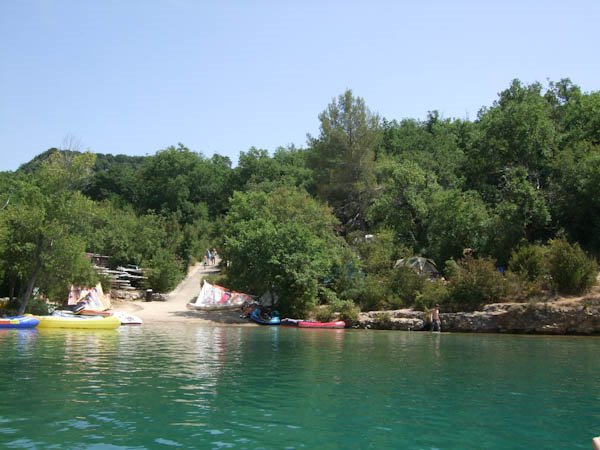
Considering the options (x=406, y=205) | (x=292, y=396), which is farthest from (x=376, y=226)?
(x=292, y=396)

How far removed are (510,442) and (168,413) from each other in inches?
256

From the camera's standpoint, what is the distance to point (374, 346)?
25.2 metres

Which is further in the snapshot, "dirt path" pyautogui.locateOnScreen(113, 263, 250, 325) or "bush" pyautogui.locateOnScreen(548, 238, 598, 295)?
"dirt path" pyautogui.locateOnScreen(113, 263, 250, 325)

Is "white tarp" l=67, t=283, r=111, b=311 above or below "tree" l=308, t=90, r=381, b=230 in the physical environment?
below

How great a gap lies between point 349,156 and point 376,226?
8.22 meters

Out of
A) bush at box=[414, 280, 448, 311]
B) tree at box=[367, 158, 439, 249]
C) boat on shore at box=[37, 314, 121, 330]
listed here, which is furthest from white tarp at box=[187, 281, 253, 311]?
tree at box=[367, 158, 439, 249]

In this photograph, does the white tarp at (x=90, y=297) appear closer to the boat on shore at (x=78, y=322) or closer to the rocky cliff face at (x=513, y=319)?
the boat on shore at (x=78, y=322)

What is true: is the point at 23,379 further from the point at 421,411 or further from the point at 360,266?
the point at 360,266

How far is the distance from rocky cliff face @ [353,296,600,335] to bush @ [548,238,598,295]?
1248mm

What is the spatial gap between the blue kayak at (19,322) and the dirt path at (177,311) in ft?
28.4

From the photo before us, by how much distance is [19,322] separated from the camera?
2997 centimetres

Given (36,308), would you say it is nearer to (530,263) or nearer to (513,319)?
(513,319)

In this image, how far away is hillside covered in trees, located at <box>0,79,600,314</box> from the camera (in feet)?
114

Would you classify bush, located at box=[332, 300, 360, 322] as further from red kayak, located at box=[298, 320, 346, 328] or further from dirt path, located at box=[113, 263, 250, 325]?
dirt path, located at box=[113, 263, 250, 325]
